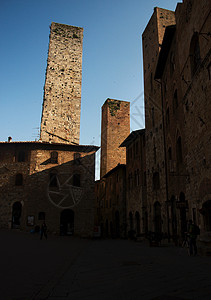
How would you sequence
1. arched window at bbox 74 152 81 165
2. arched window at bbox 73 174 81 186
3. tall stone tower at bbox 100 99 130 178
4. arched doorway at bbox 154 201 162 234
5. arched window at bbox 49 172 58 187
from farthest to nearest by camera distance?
tall stone tower at bbox 100 99 130 178 → arched window at bbox 74 152 81 165 → arched window at bbox 73 174 81 186 → arched window at bbox 49 172 58 187 → arched doorway at bbox 154 201 162 234

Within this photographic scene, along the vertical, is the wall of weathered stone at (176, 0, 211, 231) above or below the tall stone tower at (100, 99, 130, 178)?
below

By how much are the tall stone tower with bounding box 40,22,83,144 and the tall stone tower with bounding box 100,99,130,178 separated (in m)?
9.30

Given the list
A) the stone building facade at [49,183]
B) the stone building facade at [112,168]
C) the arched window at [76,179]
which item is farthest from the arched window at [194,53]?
the stone building facade at [112,168]

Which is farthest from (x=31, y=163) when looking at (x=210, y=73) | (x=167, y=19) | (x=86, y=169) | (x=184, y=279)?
(x=184, y=279)

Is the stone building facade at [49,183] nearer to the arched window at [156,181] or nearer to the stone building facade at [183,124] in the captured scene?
the stone building facade at [183,124]

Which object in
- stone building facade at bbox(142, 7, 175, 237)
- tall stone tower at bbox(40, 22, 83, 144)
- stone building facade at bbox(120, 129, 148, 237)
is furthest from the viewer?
tall stone tower at bbox(40, 22, 83, 144)

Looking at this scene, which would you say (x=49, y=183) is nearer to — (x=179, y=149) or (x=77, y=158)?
(x=77, y=158)

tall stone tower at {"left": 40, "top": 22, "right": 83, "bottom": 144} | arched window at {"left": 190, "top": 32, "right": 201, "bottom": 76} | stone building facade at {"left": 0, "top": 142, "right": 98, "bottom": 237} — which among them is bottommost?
stone building facade at {"left": 0, "top": 142, "right": 98, "bottom": 237}

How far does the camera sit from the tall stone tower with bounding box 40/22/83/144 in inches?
1136

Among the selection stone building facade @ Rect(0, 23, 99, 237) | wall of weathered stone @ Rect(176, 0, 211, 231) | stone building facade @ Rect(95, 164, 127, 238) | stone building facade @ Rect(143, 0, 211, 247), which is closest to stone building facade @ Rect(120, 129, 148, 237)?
stone building facade @ Rect(95, 164, 127, 238)

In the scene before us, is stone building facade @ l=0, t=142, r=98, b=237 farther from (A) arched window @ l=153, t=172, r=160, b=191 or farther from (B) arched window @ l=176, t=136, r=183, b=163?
(B) arched window @ l=176, t=136, r=183, b=163

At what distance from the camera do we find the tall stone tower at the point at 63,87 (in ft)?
94.6

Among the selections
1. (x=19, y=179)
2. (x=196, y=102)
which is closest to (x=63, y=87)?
(x=19, y=179)

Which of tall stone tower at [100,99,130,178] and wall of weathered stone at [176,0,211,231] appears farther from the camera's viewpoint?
tall stone tower at [100,99,130,178]
